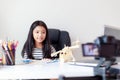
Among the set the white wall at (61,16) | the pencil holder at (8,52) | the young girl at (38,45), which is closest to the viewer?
the pencil holder at (8,52)

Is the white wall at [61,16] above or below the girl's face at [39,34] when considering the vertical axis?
above

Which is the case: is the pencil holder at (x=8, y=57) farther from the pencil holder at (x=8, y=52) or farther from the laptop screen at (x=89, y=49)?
the laptop screen at (x=89, y=49)

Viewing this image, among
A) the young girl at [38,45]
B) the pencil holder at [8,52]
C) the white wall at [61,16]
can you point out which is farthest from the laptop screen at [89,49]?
the white wall at [61,16]

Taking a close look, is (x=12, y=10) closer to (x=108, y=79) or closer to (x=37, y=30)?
(x=37, y=30)

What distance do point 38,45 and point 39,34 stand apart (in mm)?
159

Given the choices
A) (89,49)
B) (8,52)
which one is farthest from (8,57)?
(89,49)

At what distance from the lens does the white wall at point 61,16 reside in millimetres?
2791

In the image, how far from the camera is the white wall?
9.16 feet

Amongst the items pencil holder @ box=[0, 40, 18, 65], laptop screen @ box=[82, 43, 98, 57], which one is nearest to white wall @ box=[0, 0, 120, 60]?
pencil holder @ box=[0, 40, 18, 65]

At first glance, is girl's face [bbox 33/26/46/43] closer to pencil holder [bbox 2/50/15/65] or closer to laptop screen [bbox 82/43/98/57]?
pencil holder [bbox 2/50/15/65]

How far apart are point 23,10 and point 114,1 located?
1.21 meters

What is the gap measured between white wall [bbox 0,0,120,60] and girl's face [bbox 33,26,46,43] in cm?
56

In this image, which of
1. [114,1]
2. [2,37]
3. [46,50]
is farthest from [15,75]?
[114,1]

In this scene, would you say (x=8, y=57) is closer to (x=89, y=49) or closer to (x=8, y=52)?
(x=8, y=52)
